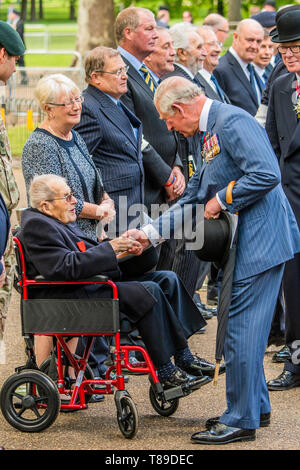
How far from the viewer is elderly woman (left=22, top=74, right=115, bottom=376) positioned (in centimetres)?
582

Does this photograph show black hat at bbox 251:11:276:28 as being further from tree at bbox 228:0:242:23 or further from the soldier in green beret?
tree at bbox 228:0:242:23

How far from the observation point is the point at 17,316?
789 cm

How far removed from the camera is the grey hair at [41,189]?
5.29 m

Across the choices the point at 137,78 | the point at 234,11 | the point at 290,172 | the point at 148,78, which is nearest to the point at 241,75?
the point at 148,78

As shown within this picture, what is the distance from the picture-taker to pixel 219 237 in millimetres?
4957

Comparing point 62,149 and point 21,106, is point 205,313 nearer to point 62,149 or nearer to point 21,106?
point 62,149

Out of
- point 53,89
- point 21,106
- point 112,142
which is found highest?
point 53,89

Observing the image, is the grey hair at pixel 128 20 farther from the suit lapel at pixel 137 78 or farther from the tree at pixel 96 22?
the tree at pixel 96 22

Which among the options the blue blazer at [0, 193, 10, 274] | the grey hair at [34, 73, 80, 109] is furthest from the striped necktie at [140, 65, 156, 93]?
the blue blazer at [0, 193, 10, 274]

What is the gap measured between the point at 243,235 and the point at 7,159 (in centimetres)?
146

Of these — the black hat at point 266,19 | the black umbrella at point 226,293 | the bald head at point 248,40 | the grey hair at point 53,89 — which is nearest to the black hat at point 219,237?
the black umbrella at point 226,293

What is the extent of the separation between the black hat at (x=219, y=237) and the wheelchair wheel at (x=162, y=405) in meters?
0.97
